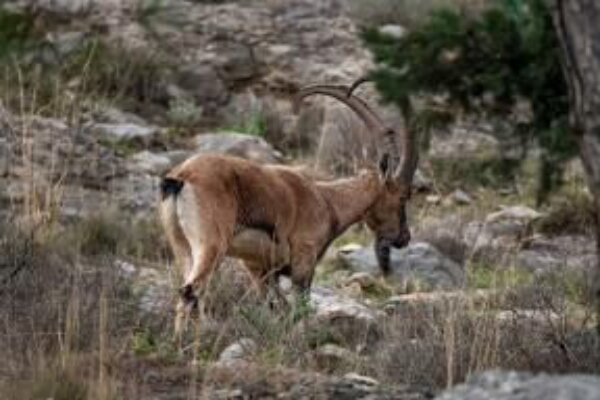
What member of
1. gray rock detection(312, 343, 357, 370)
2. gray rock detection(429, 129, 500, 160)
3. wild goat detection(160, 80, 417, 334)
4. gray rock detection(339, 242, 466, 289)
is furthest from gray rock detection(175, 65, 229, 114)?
gray rock detection(312, 343, 357, 370)

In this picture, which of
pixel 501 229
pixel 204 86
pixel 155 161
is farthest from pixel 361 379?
pixel 204 86

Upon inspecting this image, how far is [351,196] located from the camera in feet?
42.7

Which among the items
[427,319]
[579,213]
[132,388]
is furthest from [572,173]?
[132,388]

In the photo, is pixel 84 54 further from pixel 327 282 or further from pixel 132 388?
pixel 132 388

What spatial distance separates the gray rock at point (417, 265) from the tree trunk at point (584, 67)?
25.8 feet

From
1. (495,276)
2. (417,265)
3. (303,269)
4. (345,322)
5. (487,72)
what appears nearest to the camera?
(487,72)

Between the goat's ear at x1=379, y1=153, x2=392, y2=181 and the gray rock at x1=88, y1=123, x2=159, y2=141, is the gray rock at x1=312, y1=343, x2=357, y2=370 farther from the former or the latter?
the gray rock at x1=88, y1=123, x2=159, y2=141

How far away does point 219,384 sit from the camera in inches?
309

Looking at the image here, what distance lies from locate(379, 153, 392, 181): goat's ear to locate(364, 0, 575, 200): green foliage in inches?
183

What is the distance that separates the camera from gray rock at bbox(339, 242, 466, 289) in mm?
13904

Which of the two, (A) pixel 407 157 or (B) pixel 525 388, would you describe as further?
(A) pixel 407 157

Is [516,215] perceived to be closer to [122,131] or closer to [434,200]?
[434,200]

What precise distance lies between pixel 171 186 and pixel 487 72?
114 inches

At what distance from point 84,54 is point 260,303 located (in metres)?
8.85
